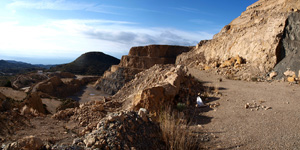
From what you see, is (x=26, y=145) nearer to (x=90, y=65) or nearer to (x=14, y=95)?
(x=14, y=95)

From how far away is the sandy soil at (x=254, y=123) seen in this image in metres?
3.36

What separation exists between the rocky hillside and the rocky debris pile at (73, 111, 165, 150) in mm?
58534

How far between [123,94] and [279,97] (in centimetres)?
663

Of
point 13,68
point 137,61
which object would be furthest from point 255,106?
point 13,68

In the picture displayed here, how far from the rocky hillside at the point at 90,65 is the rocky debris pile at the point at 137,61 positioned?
82.0ft

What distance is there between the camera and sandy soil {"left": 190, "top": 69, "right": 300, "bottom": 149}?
3355mm

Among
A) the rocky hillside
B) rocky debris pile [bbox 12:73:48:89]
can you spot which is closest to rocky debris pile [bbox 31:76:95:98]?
rocky debris pile [bbox 12:73:48:89]

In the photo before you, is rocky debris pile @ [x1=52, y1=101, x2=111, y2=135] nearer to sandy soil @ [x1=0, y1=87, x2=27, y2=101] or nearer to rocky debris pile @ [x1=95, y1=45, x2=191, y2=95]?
sandy soil @ [x1=0, y1=87, x2=27, y2=101]

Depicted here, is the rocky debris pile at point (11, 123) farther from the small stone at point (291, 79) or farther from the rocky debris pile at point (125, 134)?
the small stone at point (291, 79)

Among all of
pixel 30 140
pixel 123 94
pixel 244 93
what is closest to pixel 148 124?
pixel 30 140

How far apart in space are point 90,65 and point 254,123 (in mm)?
67803

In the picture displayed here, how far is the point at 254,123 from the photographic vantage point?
423 cm

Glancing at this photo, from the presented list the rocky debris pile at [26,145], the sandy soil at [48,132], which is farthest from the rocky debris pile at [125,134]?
the sandy soil at [48,132]

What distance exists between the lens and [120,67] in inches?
1431
